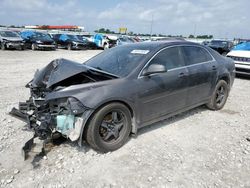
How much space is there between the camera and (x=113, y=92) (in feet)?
10.4

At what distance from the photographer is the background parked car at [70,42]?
76.1ft

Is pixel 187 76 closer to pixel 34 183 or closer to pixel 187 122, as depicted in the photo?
pixel 187 122

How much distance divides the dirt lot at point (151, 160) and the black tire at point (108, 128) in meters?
0.15

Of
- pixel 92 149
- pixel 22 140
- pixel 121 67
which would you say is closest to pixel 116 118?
pixel 92 149

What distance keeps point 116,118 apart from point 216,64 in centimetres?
291

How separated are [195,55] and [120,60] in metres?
1.70

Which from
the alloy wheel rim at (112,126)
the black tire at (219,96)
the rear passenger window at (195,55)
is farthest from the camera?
the black tire at (219,96)

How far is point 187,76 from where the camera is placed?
420 centimetres

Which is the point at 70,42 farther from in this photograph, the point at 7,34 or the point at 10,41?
the point at 10,41

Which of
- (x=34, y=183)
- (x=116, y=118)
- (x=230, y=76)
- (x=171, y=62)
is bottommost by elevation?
(x=34, y=183)

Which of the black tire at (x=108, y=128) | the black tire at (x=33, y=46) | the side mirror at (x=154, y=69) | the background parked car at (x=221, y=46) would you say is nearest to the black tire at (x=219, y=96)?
the side mirror at (x=154, y=69)

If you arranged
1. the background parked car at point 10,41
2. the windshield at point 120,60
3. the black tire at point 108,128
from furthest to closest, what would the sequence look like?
1. the background parked car at point 10,41
2. the windshield at point 120,60
3. the black tire at point 108,128

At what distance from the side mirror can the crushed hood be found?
3.13ft

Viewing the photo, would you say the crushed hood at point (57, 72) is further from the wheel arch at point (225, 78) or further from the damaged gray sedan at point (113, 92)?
the wheel arch at point (225, 78)
